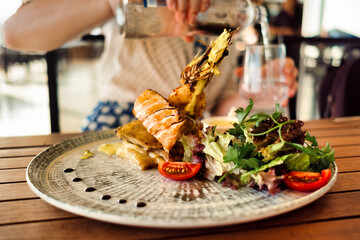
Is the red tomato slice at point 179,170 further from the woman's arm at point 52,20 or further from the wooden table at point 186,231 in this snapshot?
the woman's arm at point 52,20

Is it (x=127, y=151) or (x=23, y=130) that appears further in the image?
(x=23, y=130)

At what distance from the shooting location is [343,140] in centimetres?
108

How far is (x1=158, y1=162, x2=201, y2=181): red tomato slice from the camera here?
0.67 m

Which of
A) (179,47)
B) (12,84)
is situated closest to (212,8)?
(179,47)

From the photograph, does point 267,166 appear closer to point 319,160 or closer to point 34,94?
point 319,160

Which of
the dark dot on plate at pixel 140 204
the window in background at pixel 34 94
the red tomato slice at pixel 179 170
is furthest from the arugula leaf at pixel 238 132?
the window in background at pixel 34 94

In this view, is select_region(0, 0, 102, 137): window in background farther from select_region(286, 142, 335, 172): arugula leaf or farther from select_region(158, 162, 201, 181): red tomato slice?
select_region(286, 142, 335, 172): arugula leaf

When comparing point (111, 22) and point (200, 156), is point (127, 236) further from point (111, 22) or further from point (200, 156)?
point (111, 22)

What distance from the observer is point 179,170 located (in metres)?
0.68

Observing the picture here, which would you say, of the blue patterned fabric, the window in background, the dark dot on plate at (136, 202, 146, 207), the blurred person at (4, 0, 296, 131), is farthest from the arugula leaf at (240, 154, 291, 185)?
the window in background

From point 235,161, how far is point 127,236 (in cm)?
25

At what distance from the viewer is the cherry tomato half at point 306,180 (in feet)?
1.91

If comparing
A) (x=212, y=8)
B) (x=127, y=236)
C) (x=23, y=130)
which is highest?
Answer: (x=212, y=8)

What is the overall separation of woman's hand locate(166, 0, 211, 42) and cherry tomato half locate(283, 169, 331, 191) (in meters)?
0.61
